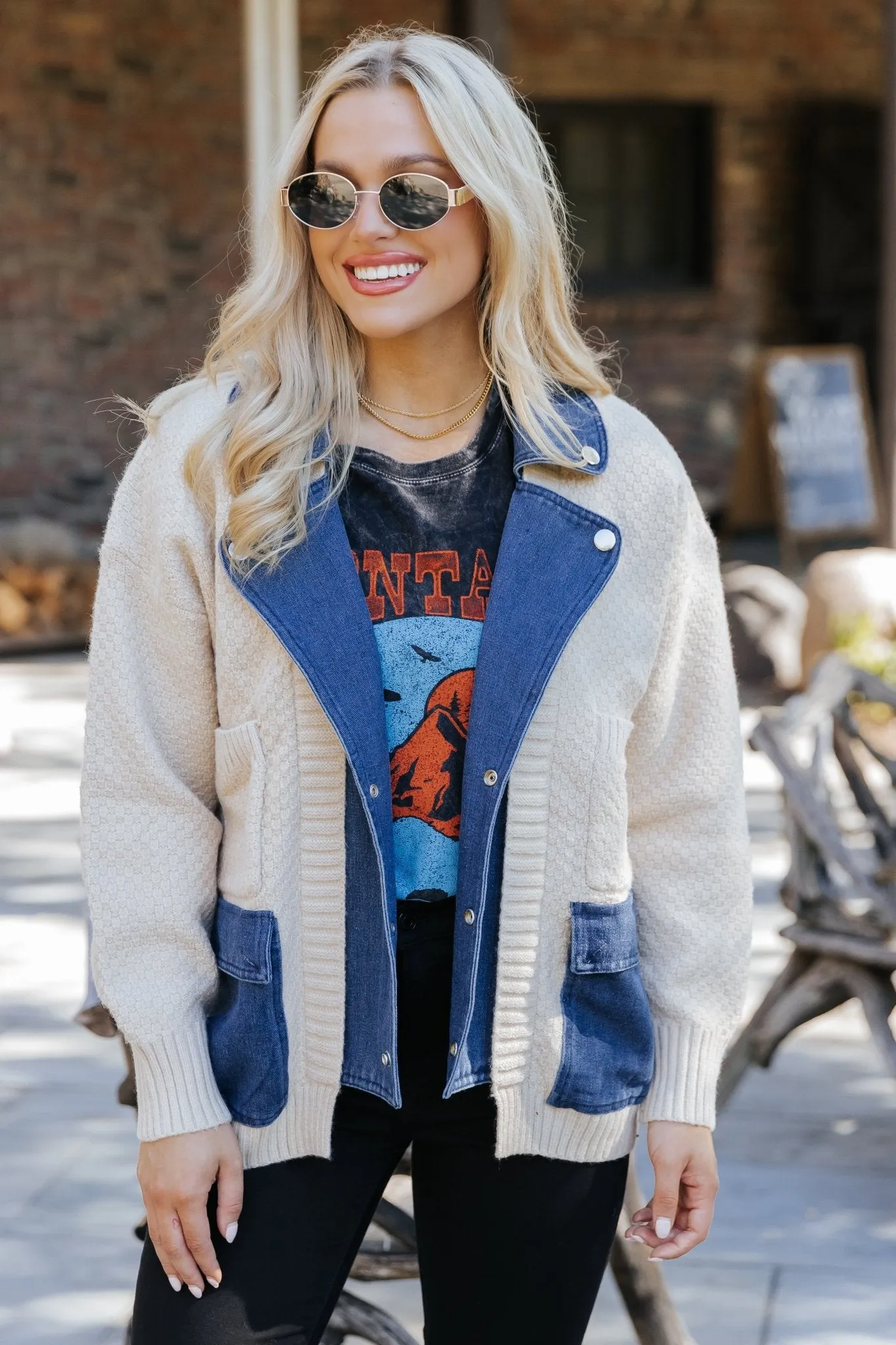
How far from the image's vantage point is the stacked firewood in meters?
8.20

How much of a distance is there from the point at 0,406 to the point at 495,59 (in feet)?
11.1

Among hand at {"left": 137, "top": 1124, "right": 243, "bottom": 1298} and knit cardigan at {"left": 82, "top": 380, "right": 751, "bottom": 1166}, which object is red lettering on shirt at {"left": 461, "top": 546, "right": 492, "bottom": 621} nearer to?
knit cardigan at {"left": 82, "top": 380, "right": 751, "bottom": 1166}

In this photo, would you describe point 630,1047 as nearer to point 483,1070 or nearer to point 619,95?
point 483,1070

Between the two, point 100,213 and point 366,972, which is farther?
point 100,213

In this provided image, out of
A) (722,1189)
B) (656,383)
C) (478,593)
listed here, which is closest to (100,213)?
(656,383)

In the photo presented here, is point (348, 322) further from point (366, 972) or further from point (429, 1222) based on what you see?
point (429, 1222)

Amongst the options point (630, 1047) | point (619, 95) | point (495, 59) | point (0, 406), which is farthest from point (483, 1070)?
point (619, 95)

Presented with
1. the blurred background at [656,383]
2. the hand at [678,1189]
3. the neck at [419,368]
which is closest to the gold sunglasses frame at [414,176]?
the neck at [419,368]

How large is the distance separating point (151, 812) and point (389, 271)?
0.58m

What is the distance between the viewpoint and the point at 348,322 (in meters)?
1.86

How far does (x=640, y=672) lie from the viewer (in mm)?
1767

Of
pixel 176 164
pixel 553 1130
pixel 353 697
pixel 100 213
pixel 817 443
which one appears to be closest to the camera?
pixel 353 697

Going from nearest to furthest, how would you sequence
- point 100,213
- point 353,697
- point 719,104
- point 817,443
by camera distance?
1. point 353,697
2. point 817,443
3. point 100,213
4. point 719,104

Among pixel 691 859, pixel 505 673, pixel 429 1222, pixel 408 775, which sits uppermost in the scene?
pixel 505 673
